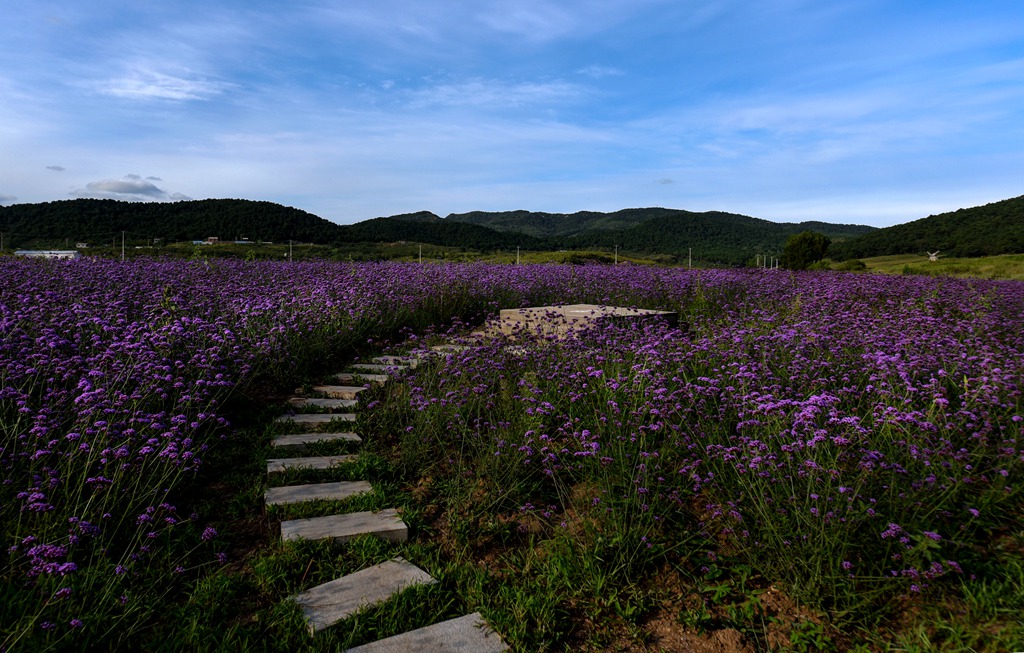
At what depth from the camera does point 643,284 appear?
10.8m

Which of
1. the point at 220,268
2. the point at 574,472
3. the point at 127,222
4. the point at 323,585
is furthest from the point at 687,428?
the point at 127,222

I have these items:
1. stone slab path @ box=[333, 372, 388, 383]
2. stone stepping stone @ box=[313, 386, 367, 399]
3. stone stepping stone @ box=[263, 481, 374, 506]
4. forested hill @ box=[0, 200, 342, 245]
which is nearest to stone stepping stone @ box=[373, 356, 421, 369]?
stone slab path @ box=[333, 372, 388, 383]

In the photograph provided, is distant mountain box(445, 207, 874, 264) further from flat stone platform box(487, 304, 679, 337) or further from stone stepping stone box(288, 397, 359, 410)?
stone stepping stone box(288, 397, 359, 410)

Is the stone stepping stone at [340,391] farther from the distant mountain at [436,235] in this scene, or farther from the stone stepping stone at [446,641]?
the distant mountain at [436,235]

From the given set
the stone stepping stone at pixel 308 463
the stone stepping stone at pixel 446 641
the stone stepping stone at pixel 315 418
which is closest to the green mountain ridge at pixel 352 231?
the stone stepping stone at pixel 315 418

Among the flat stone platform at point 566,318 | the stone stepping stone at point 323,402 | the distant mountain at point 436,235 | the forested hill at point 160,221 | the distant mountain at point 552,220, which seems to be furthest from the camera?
the distant mountain at point 552,220

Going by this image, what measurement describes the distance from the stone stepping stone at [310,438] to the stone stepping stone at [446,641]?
7.13 feet

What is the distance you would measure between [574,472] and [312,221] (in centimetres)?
5638

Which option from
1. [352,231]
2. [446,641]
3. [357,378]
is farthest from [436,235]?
[446,641]

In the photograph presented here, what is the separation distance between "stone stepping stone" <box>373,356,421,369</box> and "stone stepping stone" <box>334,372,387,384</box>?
0.53ft

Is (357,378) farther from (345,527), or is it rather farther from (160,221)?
(160,221)

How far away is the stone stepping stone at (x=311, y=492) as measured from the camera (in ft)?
11.4

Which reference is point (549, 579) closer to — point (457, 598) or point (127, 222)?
point (457, 598)

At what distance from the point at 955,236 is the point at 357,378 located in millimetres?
54701
